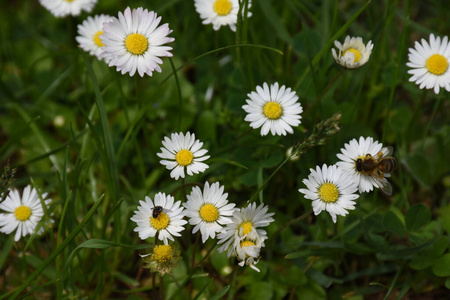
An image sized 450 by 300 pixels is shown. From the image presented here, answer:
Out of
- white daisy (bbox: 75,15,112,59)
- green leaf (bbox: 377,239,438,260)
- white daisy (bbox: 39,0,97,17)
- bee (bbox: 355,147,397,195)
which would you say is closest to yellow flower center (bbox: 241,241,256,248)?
bee (bbox: 355,147,397,195)

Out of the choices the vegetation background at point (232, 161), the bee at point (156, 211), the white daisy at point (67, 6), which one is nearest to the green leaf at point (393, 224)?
the vegetation background at point (232, 161)

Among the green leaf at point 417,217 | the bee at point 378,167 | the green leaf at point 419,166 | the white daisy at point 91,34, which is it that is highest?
the white daisy at point 91,34

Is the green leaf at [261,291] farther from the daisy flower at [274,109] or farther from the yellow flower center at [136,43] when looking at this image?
the yellow flower center at [136,43]

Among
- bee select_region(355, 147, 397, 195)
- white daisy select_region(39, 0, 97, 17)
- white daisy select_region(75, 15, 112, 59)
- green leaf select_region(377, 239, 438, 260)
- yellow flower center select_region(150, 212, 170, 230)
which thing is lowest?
yellow flower center select_region(150, 212, 170, 230)

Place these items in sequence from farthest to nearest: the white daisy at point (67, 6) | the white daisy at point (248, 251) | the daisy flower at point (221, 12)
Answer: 1. the white daisy at point (67, 6)
2. the daisy flower at point (221, 12)
3. the white daisy at point (248, 251)

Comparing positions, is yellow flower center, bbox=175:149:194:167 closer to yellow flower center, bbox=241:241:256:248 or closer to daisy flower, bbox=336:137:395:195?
yellow flower center, bbox=241:241:256:248
